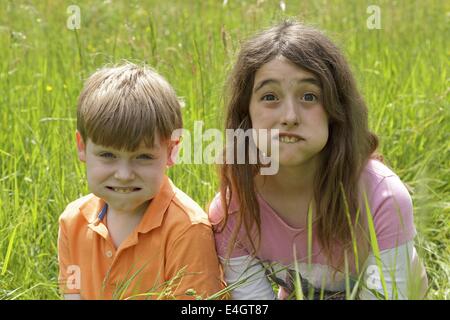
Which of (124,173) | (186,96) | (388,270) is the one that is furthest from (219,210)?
(186,96)

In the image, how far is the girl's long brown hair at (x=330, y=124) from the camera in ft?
7.54

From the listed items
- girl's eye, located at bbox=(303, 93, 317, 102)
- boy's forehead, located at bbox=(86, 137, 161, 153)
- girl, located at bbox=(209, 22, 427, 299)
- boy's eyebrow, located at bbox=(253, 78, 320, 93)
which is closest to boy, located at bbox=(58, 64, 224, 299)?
boy's forehead, located at bbox=(86, 137, 161, 153)

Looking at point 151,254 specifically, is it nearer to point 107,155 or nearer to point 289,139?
point 107,155

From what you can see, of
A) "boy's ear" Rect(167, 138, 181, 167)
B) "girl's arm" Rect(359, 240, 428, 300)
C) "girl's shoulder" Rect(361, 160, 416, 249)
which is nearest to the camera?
"girl's arm" Rect(359, 240, 428, 300)

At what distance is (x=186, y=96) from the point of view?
340 centimetres

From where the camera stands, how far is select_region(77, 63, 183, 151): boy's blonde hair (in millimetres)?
2311

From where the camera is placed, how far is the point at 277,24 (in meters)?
2.48

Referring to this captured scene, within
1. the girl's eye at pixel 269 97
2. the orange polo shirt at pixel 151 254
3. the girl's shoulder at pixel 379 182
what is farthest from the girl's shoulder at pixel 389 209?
the orange polo shirt at pixel 151 254

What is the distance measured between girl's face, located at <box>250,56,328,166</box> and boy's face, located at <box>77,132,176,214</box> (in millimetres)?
293

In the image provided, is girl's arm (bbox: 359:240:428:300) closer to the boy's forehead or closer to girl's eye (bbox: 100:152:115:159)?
the boy's forehead

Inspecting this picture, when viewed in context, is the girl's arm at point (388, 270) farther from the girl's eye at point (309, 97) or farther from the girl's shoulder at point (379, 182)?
the girl's eye at point (309, 97)
